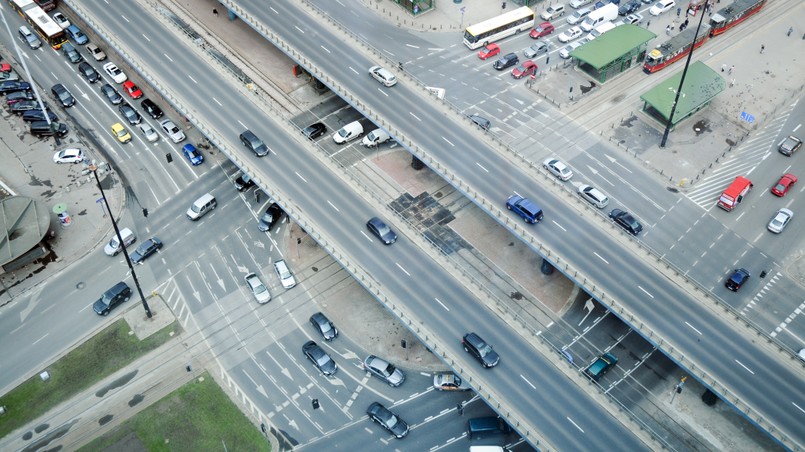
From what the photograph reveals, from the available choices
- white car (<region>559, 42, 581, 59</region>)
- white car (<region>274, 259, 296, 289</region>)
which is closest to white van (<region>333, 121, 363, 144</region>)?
white car (<region>274, 259, 296, 289</region>)

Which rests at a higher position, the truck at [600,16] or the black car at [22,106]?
the truck at [600,16]

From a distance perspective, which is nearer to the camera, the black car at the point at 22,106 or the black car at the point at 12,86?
the black car at the point at 22,106

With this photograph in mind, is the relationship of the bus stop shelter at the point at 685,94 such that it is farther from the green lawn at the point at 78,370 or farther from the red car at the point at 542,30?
the green lawn at the point at 78,370

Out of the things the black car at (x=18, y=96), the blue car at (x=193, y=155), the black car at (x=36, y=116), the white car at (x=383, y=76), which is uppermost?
the white car at (x=383, y=76)

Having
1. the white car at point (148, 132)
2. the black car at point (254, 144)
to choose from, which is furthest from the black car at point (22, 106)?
the black car at point (254, 144)

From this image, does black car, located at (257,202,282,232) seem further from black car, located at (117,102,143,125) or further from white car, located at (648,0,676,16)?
white car, located at (648,0,676,16)

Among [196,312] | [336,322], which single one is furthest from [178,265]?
[336,322]

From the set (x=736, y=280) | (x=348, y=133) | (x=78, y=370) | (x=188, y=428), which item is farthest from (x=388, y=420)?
(x=736, y=280)
